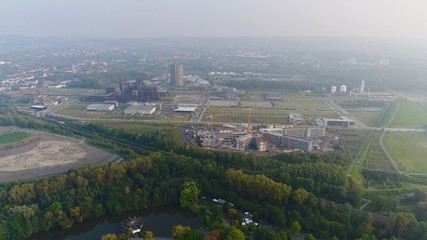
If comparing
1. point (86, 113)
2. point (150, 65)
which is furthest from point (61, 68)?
point (86, 113)

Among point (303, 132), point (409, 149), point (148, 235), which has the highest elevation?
point (303, 132)

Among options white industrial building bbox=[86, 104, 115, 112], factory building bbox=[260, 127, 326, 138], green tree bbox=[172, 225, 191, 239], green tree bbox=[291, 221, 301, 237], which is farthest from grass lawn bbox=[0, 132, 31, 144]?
green tree bbox=[291, 221, 301, 237]

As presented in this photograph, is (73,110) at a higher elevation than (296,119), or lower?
lower

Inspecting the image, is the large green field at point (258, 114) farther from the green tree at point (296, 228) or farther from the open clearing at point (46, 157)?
the green tree at point (296, 228)

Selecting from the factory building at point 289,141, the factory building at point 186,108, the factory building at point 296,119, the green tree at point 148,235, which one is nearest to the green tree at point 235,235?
the green tree at point 148,235

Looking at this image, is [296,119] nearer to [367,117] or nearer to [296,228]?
[367,117]

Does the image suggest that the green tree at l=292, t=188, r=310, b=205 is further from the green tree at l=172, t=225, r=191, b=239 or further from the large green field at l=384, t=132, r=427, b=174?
the large green field at l=384, t=132, r=427, b=174

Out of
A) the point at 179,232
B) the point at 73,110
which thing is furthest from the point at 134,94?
the point at 179,232
